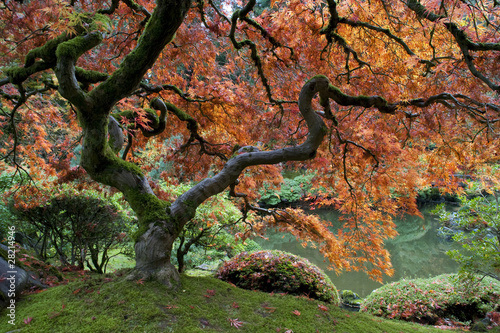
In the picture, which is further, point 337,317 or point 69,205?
point 69,205

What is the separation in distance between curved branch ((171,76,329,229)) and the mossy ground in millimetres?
700

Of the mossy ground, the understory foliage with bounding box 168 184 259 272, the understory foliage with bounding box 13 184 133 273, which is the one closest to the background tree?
the mossy ground

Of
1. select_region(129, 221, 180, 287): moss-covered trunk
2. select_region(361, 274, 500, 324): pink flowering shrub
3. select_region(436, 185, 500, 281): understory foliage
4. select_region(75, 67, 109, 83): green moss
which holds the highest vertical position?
select_region(75, 67, 109, 83): green moss

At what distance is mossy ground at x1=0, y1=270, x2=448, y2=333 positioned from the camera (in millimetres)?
1576

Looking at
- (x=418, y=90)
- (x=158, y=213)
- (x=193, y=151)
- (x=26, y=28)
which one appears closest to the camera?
(x=158, y=213)

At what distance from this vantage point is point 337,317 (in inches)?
87.6

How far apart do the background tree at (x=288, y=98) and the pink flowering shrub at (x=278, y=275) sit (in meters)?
0.43

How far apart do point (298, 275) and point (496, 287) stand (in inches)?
128

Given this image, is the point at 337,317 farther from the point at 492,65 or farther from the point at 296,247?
the point at 296,247

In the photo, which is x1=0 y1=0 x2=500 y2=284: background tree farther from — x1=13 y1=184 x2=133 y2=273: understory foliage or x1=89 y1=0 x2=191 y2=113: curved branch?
x1=13 y1=184 x2=133 y2=273: understory foliage

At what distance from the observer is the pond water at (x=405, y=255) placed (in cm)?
722

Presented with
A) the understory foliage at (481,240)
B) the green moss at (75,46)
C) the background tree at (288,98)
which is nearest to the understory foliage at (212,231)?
the background tree at (288,98)

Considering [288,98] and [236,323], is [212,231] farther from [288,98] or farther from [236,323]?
[236,323]

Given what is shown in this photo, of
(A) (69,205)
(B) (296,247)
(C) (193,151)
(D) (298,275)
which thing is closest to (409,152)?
(D) (298,275)
